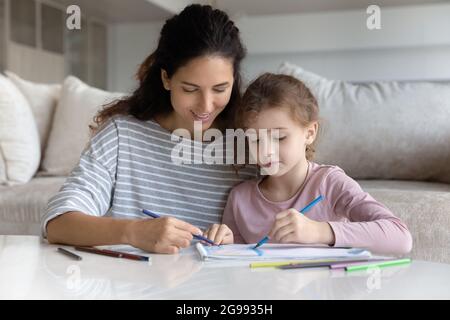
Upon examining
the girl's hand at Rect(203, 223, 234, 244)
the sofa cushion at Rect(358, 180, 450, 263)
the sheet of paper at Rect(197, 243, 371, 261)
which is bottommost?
the sofa cushion at Rect(358, 180, 450, 263)

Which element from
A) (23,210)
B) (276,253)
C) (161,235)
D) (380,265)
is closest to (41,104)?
(23,210)

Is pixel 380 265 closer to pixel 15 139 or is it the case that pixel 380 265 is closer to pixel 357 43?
pixel 15 139

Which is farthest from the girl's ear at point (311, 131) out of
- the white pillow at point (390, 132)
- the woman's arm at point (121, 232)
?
the white pillow at point (390, 132)

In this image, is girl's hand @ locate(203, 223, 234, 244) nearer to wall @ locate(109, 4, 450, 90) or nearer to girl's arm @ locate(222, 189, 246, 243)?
girl's arm @ locate(222, 189, 246, 243)

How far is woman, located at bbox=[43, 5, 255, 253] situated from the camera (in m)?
1.20

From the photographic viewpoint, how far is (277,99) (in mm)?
1189

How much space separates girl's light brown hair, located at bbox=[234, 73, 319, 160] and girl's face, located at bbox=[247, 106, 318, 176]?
1 centimetres

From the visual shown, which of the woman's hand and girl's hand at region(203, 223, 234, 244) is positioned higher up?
the woman's hand

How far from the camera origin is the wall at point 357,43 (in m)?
6.37

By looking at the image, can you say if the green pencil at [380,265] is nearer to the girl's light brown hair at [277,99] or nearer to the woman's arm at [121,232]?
the woman's arm at [121,232]

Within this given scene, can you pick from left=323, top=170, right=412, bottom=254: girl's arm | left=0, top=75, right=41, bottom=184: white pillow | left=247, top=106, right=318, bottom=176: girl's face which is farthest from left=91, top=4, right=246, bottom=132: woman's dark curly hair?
left=0, top=75, right=41, bottom=184: white pillow
